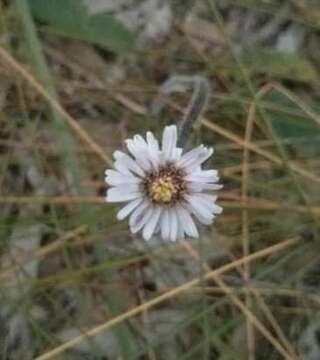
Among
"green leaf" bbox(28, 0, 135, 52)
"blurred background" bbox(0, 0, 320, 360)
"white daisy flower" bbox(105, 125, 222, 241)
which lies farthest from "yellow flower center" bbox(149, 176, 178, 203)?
"green leaf" bbox(28, 0, 135, 52)


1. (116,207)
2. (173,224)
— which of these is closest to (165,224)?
(173,224)

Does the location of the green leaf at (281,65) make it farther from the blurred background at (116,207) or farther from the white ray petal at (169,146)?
the white ray petal at (169,146)

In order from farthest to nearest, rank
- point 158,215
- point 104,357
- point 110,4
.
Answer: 1. point 110,4
2. point 104,357
3. point 158,215

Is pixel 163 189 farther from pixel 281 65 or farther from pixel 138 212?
pixel 281 65

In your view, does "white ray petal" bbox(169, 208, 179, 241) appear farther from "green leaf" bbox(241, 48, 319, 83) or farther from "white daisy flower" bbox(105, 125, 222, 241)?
"green leaf" bbox(241, 48, 319, 83)

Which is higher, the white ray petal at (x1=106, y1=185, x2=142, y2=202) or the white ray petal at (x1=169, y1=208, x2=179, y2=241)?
the white ray petal at (x1=106, y1=185, x2=142, y2=202)

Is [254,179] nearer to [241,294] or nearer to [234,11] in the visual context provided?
[241,294]

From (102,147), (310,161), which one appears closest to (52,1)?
(102,147)
